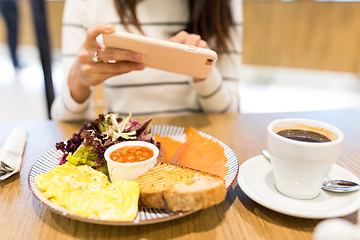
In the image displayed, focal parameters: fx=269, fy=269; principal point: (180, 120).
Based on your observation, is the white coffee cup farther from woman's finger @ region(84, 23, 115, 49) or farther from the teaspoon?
woman's finger @ region(84, 23, 115, 49)

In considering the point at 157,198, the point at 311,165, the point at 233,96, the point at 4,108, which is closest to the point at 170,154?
the point at 157,198

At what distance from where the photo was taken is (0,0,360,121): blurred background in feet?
16.8

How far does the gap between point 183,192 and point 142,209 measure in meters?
0.15

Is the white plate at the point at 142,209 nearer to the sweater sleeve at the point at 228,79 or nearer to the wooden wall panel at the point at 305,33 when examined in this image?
the sweater sleeve at the point at 228,79

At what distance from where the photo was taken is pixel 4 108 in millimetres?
4801

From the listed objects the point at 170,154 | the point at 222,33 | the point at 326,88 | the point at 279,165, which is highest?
the point at 222,33

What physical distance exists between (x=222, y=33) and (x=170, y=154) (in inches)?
45.2

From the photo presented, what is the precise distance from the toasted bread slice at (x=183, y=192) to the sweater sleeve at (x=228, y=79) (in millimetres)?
1113

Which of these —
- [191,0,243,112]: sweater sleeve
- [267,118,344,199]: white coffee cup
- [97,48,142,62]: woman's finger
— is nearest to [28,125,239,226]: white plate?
[267,118,344,199]: white coffee cup

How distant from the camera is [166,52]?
4.01 feet

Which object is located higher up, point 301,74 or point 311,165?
point 311,165

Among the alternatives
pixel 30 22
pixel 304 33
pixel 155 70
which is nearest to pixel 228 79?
pixel 155 70

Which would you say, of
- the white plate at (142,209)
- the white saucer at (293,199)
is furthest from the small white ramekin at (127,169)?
the white saucer at (293,199)

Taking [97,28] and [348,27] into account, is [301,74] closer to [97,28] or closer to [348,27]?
[348,27]
